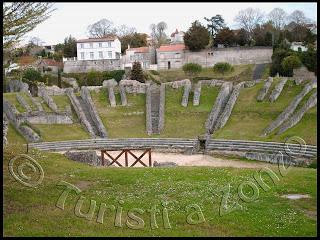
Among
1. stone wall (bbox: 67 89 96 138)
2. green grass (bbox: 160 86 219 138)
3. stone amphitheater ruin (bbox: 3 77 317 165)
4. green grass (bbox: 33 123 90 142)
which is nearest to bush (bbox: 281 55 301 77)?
stone amphitheater ruin (bbox: 3 77 317 165)

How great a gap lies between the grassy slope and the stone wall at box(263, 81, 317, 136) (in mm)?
562

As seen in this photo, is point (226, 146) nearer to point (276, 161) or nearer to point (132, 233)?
point (276, 161)

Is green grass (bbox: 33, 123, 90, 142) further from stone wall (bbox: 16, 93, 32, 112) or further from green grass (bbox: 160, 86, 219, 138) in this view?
green grass (bbox: 160, 86, 219, 138)

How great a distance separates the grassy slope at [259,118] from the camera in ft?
111

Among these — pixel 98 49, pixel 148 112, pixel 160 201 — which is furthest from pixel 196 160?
pixel 98 49

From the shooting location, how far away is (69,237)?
11242 mm

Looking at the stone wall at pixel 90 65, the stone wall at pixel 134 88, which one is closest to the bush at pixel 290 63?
the stone wall at pixel 134 88

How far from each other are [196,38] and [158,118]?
34.1 meters

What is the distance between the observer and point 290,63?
56812 mm

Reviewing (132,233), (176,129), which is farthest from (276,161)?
(132,233)

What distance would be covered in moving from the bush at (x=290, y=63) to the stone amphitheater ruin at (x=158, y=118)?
13.2 meters

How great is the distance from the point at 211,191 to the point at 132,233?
186 inches

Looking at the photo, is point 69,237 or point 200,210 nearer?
point 69,237

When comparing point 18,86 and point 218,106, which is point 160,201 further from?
point 18,86
